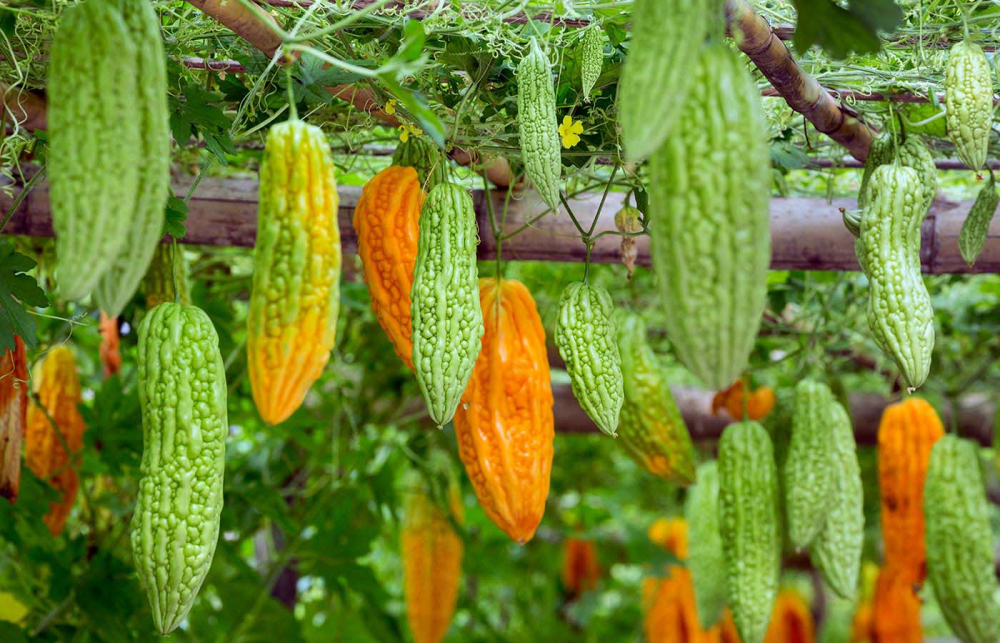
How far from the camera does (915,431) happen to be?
232 centimetres

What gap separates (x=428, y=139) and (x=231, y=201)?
55 centimetres

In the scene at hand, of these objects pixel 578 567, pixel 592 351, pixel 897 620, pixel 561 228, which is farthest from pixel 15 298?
pixel 578 567

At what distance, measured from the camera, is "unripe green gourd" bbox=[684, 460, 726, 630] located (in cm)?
260

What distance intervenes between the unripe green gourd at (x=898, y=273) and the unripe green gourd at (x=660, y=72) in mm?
483

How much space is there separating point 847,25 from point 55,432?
1679 mm

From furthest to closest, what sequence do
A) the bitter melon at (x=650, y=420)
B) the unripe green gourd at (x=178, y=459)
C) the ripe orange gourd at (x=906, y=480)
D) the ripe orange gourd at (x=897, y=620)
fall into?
the ripe orange gourd at (x=897, y=620) → the ripe orange gourd at (x=906, y=480) → the bitter melon at (x=650, y=420) → the unripe green gourd at (x=178, y=459)

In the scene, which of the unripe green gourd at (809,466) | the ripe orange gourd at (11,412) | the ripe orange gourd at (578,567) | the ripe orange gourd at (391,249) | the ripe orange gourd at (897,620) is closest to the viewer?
the ripe orange gourd at (391,249)

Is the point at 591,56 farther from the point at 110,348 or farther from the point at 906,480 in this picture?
the point at 906,480

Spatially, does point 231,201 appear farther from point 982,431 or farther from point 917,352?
point 982,431

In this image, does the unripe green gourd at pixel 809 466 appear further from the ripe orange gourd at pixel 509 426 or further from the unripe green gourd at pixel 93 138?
the unripe green gourd at pixel 93 138

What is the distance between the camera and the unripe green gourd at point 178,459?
1.06 meters

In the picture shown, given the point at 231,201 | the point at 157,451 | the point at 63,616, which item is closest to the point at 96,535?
the point at 63,616

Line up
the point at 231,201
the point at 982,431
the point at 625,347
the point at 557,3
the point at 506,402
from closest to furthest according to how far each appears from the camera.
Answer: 1. the point at 557,3
2. the point at 506,402
3. the point at 231,201
4. the point at 625,347
5. the point at 982,431

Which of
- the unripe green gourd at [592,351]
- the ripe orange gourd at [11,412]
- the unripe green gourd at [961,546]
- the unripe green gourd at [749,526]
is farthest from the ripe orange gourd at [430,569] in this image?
the unripe green gourd at [592,351]
